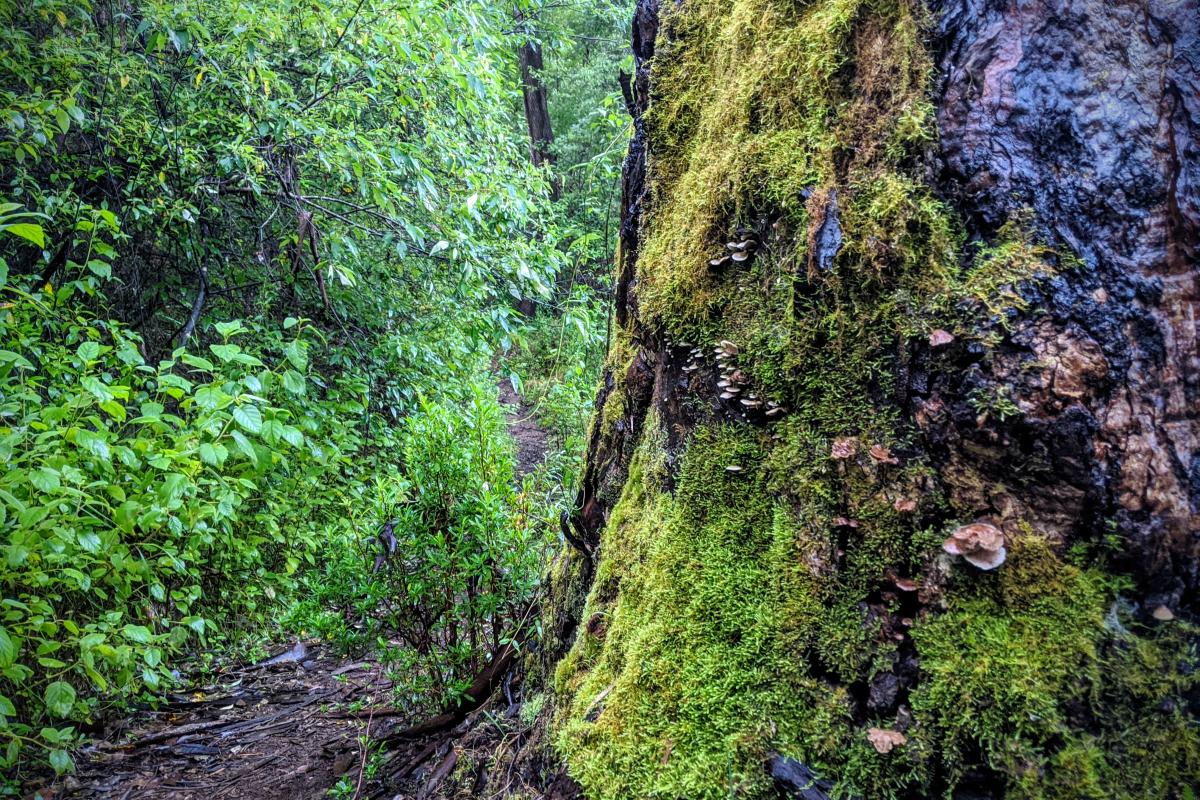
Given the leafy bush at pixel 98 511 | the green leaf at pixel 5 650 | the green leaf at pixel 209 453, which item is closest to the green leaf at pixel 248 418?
the leafy bush at pixel 98 511

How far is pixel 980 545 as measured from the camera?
3.81 feet

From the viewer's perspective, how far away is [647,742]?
1439mm

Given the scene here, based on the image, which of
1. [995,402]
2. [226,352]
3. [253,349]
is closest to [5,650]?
[226,352]

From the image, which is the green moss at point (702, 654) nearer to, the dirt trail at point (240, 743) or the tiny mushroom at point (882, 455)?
the tiny mushroom at point (882, 455)

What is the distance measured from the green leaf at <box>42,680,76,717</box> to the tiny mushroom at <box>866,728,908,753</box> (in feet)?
10.5

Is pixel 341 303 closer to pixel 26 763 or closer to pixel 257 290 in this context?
pixel 257 290

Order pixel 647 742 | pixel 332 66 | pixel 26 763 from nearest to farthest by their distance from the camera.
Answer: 1. pixel 647 742
2. pixel 26 763
3. pixel 332 66

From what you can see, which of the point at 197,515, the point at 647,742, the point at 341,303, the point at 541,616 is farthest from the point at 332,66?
the point at 647,742

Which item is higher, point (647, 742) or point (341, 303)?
point (341, 303)

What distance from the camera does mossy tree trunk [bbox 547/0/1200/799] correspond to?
1.08 metres

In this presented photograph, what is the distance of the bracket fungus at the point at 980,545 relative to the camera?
115 cm

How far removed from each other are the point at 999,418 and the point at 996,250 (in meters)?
0.36

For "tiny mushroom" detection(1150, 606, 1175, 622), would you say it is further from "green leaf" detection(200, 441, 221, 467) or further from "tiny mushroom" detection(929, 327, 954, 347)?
"green leaf" detection(200, 441, 221, 467)

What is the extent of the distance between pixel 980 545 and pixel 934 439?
9.2 inches
